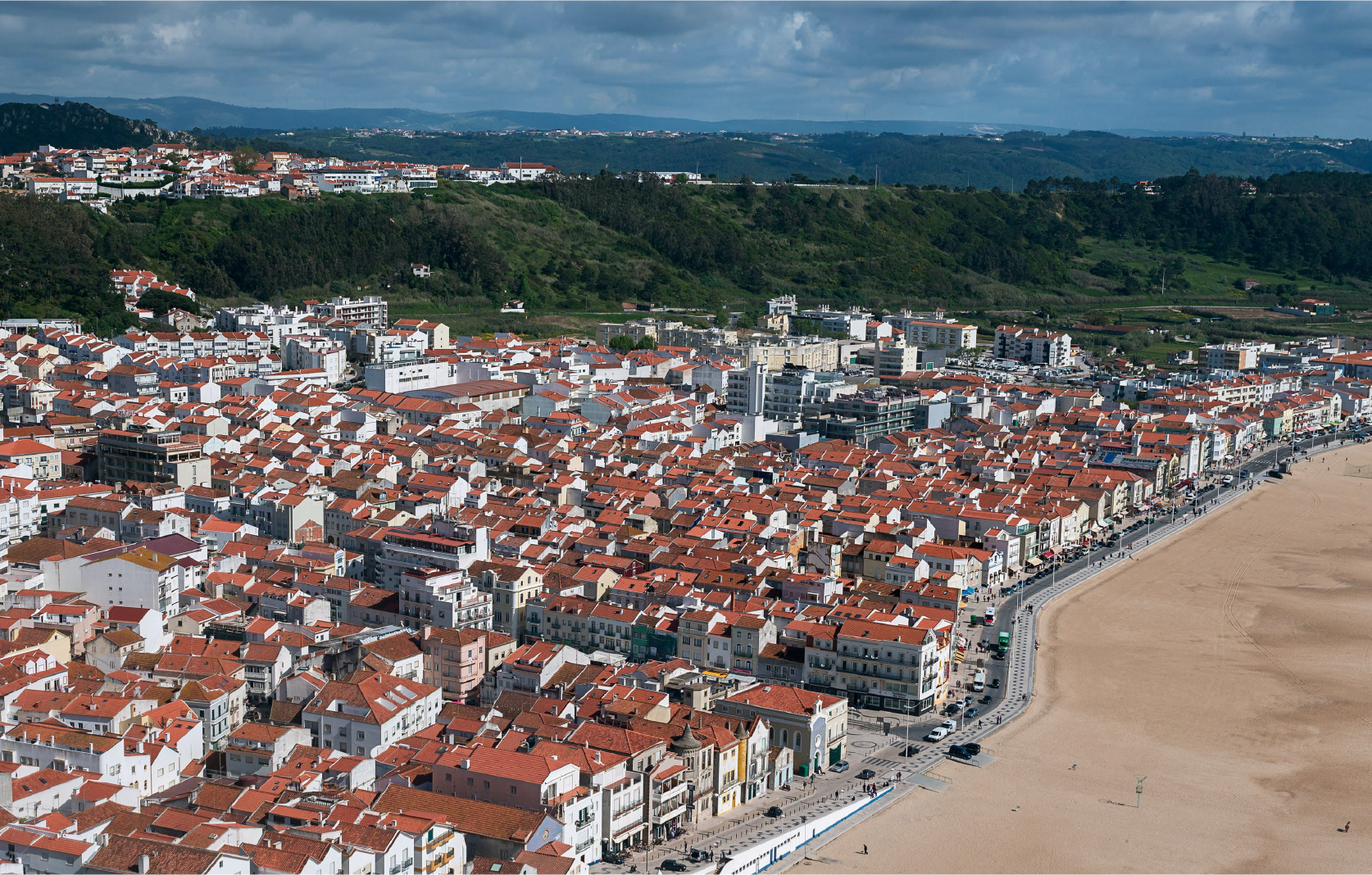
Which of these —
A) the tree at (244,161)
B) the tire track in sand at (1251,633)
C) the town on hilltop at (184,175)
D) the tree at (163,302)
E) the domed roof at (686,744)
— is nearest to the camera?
the domed roof at (686,744)

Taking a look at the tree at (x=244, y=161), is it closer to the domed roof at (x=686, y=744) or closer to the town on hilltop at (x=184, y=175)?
the town on hilltop at (x=184, y=175)

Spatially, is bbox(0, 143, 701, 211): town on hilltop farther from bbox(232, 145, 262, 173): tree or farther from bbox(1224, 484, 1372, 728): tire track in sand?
bbox(1224, 484, 1372, 728): tire track in sand

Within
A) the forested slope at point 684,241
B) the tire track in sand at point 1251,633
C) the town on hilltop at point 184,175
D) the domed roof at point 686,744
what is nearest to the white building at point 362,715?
the domed roof at point 686,744

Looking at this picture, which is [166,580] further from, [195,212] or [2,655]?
[195,212]

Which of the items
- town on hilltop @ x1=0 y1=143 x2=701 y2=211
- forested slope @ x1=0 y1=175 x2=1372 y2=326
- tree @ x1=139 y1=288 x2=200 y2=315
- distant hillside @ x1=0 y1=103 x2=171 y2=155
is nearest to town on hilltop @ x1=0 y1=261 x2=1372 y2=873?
tree @ x1=139 y1=288 x2=200 y2=315

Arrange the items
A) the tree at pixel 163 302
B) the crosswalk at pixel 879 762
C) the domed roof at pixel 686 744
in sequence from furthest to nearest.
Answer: the tree at pixel 163 302 → the crosswalk at pixel 879 762 → the domed roof at pixel 686 744

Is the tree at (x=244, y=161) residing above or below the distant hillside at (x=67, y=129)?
below
